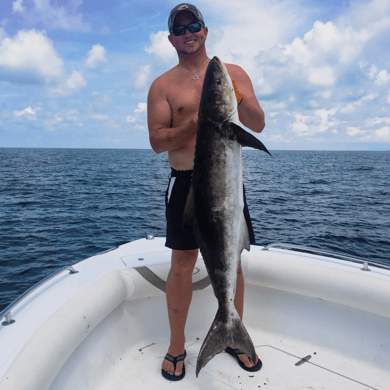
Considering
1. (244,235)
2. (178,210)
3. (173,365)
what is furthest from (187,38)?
(173,365)

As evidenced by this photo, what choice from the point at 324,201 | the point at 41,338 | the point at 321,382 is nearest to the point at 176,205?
the point at 41,338

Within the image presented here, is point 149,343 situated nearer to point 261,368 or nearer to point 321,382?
point 261,368

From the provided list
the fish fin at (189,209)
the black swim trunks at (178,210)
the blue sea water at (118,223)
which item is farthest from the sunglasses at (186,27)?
the blue sea water at (118,223)

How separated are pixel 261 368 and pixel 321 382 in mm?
555

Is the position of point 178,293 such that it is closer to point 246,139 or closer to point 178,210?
point 178,210

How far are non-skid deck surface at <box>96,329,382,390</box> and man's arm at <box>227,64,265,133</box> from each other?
90.2 inches

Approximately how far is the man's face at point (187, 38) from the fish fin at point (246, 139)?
873 mm

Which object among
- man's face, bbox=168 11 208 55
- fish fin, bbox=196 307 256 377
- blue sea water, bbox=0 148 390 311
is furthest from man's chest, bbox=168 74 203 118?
blue sea water, bbox=0 148 390 311

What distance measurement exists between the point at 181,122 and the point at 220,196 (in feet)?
2.61

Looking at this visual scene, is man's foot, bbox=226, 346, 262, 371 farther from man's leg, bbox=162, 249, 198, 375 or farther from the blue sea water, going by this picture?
the blue sea water

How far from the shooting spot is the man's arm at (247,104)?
2.65m

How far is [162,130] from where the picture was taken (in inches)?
102

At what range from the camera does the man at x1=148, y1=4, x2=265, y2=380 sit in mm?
2584

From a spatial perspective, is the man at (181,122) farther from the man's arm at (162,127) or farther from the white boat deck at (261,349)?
the white boat deck at (261,349)
